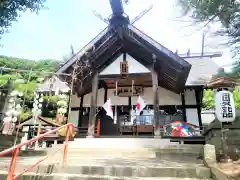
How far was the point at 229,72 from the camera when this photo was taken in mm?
6168

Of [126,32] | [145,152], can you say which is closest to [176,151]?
[145,152]

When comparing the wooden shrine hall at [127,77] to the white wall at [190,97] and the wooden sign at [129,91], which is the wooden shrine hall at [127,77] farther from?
the white wall at [190,97]

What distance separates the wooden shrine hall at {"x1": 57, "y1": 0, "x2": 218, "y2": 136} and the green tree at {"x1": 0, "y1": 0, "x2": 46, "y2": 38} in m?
2.70

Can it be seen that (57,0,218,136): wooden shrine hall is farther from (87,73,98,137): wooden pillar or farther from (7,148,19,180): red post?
(7,148,19,180): red post

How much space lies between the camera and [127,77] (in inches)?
413

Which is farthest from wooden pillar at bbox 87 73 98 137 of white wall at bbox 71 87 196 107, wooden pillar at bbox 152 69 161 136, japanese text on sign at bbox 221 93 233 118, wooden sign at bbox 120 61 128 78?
japanese text on sign at bbox 221 93 233 118

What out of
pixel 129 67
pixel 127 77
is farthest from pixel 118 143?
pixel 129 67

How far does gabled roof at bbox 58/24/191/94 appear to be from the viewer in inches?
373

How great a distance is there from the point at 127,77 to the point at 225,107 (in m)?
5.58

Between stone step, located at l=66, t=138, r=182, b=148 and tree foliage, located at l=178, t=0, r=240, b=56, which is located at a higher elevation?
tree foliage, located at l=178, t=0, r=240, b=56

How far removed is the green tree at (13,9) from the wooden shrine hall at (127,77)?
2.70 metres

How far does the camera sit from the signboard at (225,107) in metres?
5.40

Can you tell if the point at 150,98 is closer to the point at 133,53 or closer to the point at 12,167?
the point at 133,53

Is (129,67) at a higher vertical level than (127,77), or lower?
higher
